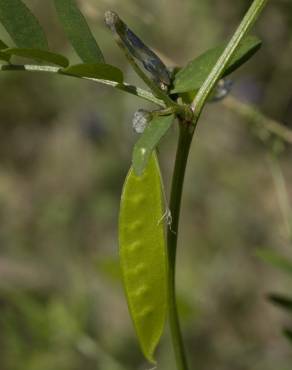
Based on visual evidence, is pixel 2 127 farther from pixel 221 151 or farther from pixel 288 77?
pixel 288 77

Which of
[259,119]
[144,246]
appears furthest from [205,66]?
[259,119]

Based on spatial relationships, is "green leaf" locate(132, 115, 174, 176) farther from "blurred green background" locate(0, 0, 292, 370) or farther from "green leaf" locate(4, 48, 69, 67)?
"blurred green background" locate(0, 0, 292, 370)

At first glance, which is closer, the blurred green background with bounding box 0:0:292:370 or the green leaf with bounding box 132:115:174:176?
the green leaf with bounding box 132:115:174:176

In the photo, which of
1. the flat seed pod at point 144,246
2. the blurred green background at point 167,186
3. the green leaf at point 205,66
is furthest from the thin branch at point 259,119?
the blurred green background at point 167,186

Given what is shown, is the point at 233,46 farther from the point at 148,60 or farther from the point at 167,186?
the point at 167,186

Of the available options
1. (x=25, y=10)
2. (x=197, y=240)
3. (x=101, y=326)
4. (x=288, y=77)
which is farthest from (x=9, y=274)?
(x=25, y=10)

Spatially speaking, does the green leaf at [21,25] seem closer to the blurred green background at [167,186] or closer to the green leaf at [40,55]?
the green leaf at [40,55]

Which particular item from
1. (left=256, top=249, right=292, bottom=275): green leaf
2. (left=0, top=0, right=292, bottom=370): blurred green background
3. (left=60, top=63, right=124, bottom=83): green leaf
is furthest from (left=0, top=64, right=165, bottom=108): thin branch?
(left=0, top=0, right=292, bottom=370): blurred green background
